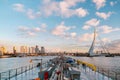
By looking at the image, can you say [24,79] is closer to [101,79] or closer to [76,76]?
[76,76]

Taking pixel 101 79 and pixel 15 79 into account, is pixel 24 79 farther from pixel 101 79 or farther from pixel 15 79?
pixel 101 79

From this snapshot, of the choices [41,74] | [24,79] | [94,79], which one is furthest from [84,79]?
[24,79]

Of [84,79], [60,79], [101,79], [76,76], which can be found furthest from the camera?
[101,79]

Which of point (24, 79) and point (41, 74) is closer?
point (41, 74)

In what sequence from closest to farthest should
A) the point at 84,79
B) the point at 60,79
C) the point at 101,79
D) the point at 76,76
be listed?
the point at 60,79 < the point at 76,76 < the point at 84,79 < the point at 101,79

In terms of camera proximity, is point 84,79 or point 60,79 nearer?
point 60,79

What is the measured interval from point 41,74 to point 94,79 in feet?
31.5

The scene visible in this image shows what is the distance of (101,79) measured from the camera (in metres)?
40.0

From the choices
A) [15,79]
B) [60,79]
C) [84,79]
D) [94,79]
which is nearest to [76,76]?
[84,79]

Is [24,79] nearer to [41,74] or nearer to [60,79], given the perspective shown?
[41,74]

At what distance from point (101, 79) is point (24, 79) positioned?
12838 millimetres

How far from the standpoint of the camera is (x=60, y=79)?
1040 inches

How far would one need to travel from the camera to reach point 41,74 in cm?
3484

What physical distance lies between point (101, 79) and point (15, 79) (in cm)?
1456
